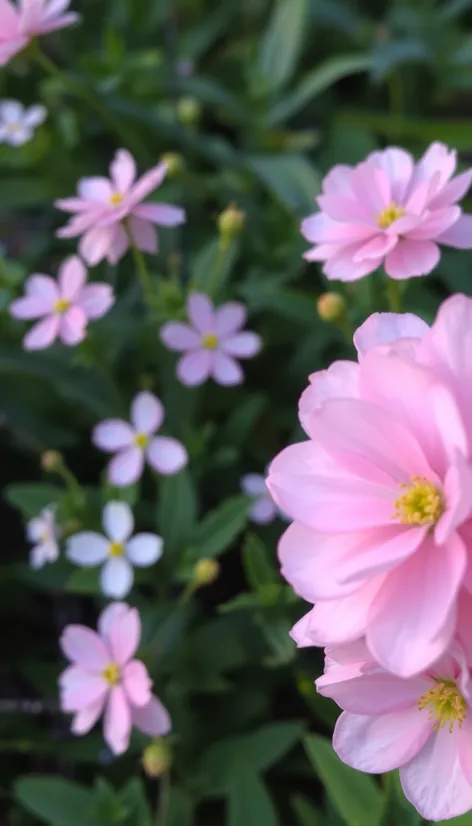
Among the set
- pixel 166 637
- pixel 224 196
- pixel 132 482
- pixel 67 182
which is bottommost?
pixel 166 637

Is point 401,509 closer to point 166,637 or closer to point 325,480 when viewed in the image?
point 325,480

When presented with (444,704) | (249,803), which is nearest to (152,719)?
(249,803)

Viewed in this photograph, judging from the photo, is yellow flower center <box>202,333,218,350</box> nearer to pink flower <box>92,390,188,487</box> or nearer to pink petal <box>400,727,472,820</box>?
pink flower <box>92,390,188,487</box>

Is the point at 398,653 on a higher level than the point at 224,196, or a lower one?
lower

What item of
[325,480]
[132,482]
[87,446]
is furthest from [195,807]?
[325,480]

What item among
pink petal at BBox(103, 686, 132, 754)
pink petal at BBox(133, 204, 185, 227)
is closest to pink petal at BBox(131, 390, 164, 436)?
pink petal at BBox(133, 204, 185, 227)

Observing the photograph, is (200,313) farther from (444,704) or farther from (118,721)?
(444,704)
